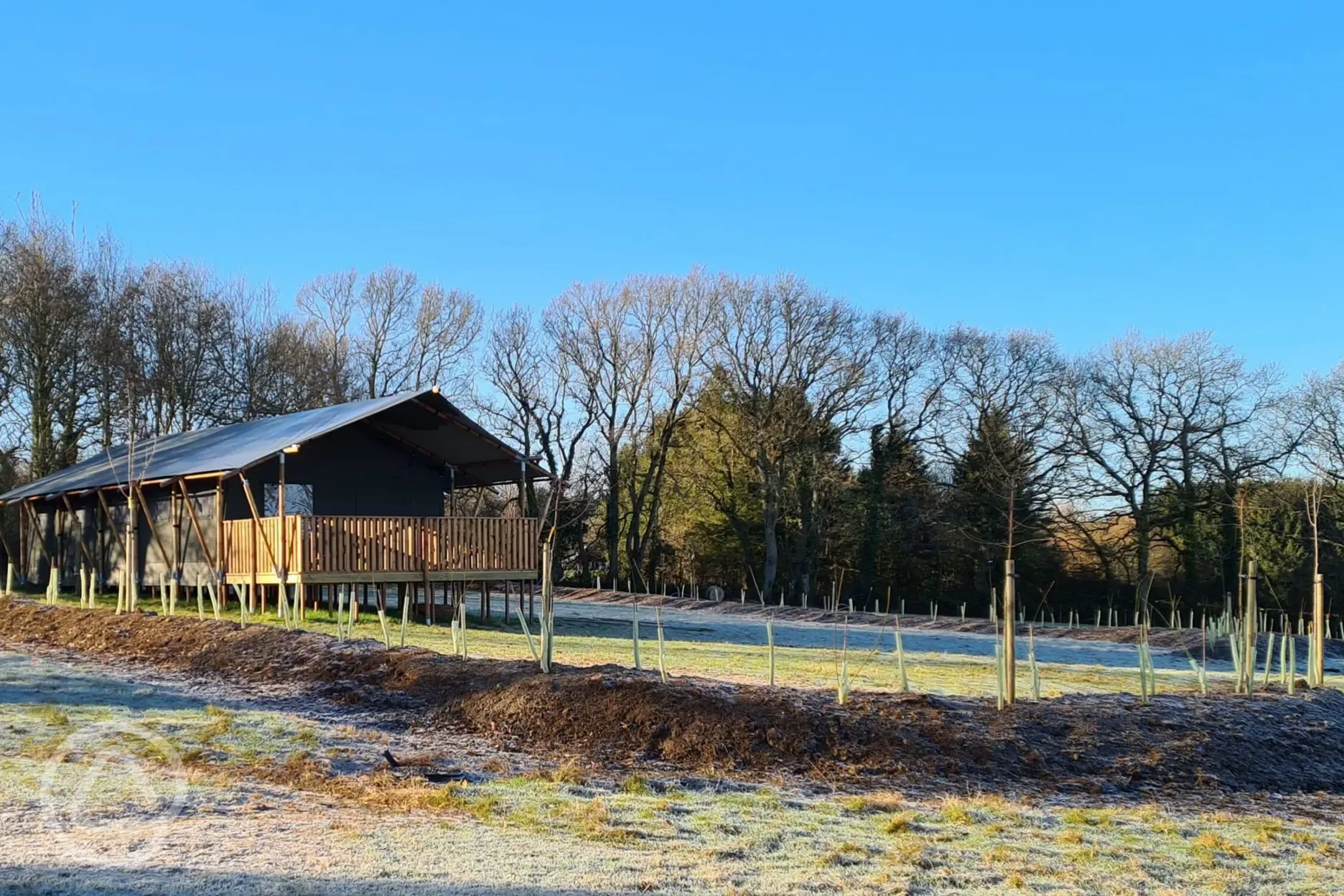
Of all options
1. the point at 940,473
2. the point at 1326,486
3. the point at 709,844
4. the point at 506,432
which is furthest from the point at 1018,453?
the point at 709,844

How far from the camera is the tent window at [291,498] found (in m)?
22.9

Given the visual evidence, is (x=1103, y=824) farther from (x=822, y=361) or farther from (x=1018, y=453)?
(x=822, y=361)

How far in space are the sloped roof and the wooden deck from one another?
56.5 inches

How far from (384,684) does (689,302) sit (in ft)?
113

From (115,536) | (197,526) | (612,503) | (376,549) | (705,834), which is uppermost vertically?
(612,503)

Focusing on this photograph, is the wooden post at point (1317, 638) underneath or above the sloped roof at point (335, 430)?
underneath

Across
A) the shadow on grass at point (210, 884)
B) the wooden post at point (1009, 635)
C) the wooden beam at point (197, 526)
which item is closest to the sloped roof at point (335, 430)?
the wooden beam at point (197, 526)

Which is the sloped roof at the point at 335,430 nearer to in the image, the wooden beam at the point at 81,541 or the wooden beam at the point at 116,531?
the wooden beam at the point at 81,541

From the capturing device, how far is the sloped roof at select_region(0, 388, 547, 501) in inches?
838

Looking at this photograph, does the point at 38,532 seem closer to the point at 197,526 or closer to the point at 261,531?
the point at 197,526

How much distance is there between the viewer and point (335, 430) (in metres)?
21.6

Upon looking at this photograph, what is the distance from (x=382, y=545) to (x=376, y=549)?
0.48 ft

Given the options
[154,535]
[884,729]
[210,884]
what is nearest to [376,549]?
[154,535]

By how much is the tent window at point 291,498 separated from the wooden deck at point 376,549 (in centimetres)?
103
